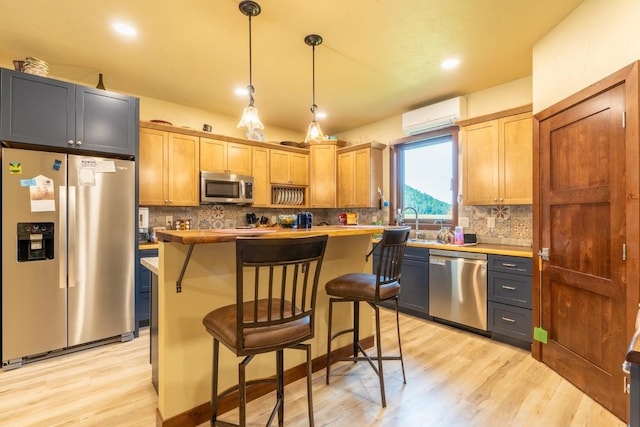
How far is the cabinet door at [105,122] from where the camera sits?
9.07ft

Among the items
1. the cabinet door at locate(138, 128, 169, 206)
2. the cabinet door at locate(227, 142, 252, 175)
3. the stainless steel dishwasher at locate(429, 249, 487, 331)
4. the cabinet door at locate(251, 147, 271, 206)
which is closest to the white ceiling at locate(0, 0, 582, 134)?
the cabinet door at locate(138, 128, 169, 206)

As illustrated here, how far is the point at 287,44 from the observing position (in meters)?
2.67

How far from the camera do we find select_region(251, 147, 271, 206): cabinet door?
4.54 m

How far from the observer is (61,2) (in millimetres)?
2119

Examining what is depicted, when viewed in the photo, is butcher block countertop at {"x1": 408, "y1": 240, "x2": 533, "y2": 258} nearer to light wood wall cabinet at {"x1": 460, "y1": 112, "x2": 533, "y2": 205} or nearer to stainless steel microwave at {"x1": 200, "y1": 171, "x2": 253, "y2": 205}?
light wood wall cabinet at {"x1": 460, "y1": 112, "x2": 533, "y2": 205}

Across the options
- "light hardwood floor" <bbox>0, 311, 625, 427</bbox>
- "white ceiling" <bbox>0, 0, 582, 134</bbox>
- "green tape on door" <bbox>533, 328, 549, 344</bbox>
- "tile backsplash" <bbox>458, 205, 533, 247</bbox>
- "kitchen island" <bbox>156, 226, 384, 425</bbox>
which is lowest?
"light hardwood floor" <bbox>0, 311, 625, 427</bbox>

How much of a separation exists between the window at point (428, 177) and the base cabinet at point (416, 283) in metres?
0.74

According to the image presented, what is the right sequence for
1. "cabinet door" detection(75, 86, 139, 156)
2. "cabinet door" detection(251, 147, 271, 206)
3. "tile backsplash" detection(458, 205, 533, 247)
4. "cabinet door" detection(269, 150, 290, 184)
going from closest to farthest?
"cabinet door" detection(75, 86, 139, 156), "tile backsplash" detection(458, 205, 533, 247), "cabinet door" detection(251, 147, 271, 206), "cabinet door" detection(269, 150, 290, 184)

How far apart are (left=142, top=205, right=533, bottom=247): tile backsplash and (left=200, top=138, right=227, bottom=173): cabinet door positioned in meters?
0.58

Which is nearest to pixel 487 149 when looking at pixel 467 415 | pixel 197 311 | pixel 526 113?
pixel 526 113

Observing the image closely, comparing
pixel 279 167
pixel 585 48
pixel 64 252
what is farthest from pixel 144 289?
pixel 585 48

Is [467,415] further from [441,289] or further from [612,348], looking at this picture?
[441,289]

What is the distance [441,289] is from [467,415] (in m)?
1.62

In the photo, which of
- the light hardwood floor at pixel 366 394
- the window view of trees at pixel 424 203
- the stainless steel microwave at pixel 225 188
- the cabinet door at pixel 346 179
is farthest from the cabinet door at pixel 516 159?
the stainless steel microwave at pixel 225 188
